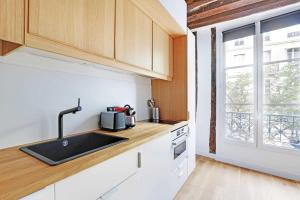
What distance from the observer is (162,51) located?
2088 mm

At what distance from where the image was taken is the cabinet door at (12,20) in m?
0.74

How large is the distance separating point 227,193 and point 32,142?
2196 millimetres

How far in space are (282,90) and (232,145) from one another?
1233 millimetres

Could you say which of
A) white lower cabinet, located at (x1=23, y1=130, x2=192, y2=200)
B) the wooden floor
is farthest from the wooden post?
white lower cabinet, located at (x1=23, y1=130, x2=192, y2=200)

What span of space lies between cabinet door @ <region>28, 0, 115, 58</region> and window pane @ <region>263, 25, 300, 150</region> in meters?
2.68

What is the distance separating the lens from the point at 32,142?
1.17 m

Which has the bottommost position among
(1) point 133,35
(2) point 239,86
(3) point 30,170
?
(3) point 30,170

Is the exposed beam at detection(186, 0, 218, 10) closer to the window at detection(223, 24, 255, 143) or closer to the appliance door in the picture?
the window at detection(223, 24, 255, 143)

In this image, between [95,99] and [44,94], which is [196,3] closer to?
[95,99]

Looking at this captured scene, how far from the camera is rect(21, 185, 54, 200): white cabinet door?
0.59m

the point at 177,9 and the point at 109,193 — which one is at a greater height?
the point at 177,9

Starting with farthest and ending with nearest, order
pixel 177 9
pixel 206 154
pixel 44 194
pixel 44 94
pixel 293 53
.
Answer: pixel 206 154, pixel 293 53, pixel 177 9, pixel 44 94, pixel 44 194

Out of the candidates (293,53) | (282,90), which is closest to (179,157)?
(282,90)

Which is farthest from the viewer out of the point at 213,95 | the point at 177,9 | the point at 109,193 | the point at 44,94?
the point at 213,95
